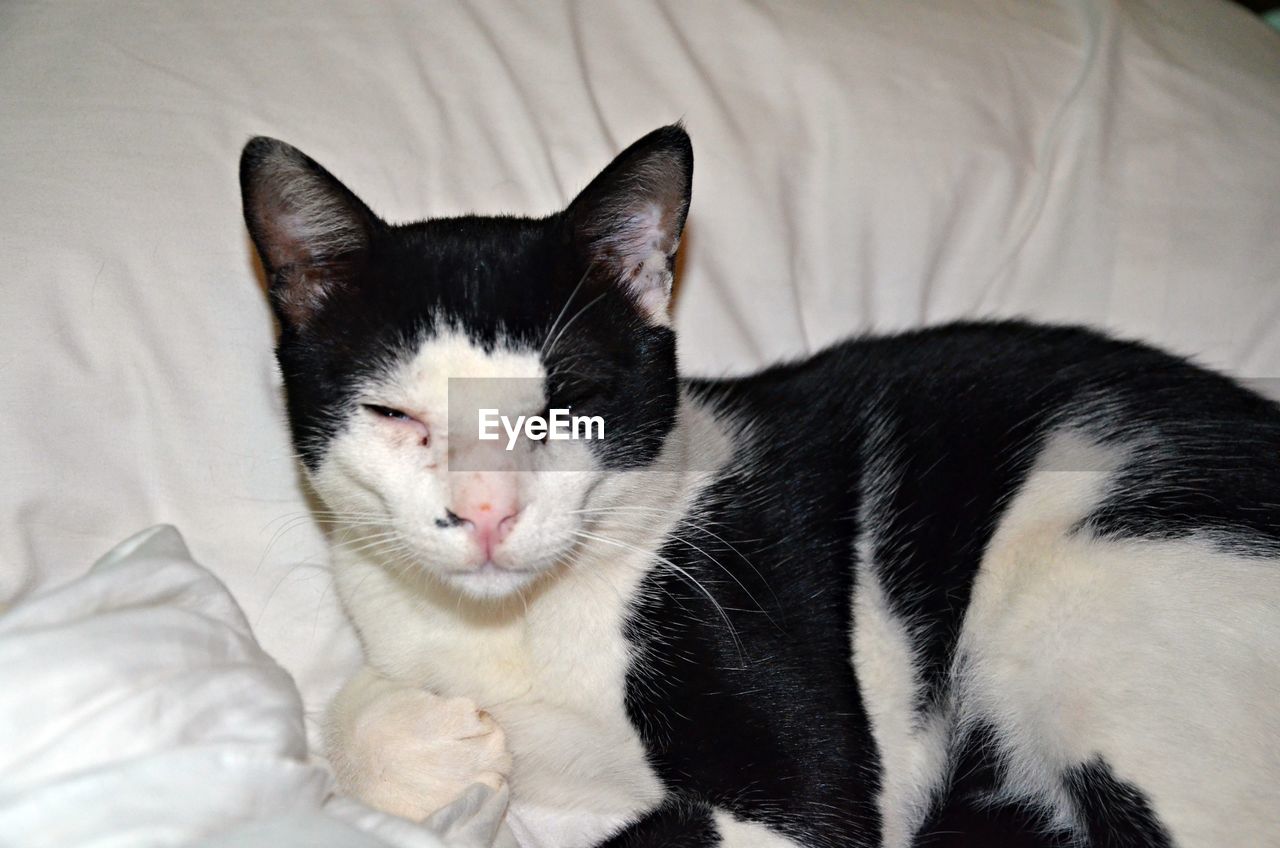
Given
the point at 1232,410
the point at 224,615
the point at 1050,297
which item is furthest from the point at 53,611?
the point at 1050,297

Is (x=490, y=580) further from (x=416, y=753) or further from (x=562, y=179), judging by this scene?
(x=562, y=179)

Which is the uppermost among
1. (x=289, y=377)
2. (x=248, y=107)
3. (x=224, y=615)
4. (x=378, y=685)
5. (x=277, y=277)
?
(x=248, y=107)

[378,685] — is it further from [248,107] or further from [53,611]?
[248,107]

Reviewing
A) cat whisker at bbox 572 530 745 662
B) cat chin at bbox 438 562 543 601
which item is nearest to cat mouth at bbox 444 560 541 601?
cat chin at bbox 438 562 543 601

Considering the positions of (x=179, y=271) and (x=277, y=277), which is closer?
(x=277, y=277)

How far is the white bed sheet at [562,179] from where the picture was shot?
1543 mm

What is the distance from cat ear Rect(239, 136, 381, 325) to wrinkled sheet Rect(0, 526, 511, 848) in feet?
1.32

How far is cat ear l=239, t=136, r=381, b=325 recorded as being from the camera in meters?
1.35

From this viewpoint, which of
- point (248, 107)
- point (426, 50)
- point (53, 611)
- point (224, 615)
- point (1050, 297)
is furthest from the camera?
point (1050, 297)

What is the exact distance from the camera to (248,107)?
5.50 ft

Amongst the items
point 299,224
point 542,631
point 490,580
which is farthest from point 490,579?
point 299,224

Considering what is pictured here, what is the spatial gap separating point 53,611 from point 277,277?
20.4 inches

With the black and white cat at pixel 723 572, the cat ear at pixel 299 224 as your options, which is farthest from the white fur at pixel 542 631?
the cat ear at pixel 299 224

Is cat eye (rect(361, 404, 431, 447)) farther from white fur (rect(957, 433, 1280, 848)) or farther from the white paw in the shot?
white fur (rect(957, 433, 1280, 848))
